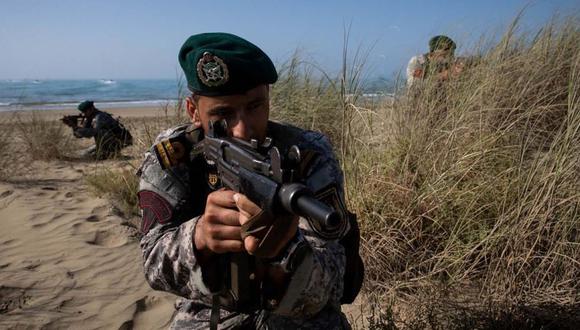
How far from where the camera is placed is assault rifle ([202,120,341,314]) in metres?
0.95

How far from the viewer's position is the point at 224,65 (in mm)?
1662

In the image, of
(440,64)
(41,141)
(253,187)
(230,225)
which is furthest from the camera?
(41,141)

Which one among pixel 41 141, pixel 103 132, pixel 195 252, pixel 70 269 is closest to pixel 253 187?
pixel 195 252

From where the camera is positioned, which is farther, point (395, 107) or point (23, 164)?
point (23, 164)

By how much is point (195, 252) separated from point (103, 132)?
7.28 metres

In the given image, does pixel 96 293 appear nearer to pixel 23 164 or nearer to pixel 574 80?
pixel 574 80

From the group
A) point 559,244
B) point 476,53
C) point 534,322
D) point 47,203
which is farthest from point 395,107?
point 47,203

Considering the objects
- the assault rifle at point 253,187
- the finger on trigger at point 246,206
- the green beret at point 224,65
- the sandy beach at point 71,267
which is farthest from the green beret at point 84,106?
the finger on trigger at point 246,206

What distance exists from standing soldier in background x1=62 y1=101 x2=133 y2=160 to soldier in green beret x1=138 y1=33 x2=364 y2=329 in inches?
230

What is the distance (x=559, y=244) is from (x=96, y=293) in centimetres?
296

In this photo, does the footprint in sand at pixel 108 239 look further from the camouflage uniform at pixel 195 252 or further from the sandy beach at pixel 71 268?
the camouflage uniform at pixel 195 252

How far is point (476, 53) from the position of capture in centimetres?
445

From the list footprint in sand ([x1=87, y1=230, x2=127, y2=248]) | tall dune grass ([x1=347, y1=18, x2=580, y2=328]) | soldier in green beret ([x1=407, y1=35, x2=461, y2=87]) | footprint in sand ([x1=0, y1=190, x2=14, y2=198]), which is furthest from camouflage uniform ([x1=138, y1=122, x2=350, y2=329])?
footprint in sand ([x1=0, y1=190, x2=14, y2=198])

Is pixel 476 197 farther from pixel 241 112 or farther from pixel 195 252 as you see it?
pixel 195 252
